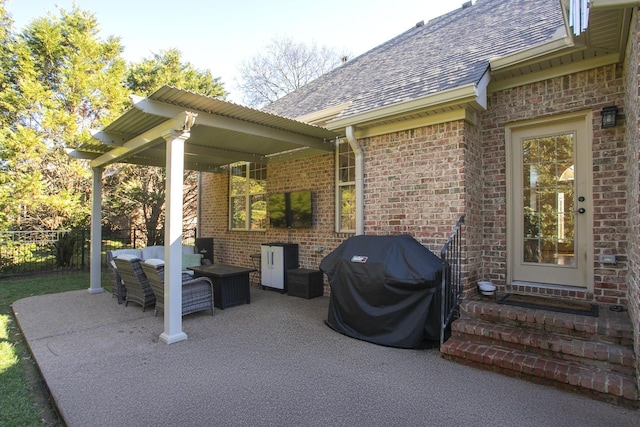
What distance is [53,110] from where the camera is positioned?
10.3 m

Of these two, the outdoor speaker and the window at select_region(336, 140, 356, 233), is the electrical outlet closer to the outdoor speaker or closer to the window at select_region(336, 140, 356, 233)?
the window at select_region(336, 140, 356, 233)

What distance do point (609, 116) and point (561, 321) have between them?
214 centimetres

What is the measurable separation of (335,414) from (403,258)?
5.92 feet

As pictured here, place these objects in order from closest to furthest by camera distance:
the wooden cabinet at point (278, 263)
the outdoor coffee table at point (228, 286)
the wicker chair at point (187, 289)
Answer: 1. the wicker chair at point (187, 289)
2. the outdoor coffee table at point (228, 286)
3. the wooden cabinet at point (278, 263)

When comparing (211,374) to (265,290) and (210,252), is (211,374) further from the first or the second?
(210,252)

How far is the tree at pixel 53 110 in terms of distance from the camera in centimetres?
950

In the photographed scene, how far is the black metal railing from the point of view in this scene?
356cm

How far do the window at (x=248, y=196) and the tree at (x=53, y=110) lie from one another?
4.30 metres

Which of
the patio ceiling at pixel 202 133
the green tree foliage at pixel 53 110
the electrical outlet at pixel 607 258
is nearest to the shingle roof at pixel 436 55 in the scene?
the patio ceiling at pixel 202 133

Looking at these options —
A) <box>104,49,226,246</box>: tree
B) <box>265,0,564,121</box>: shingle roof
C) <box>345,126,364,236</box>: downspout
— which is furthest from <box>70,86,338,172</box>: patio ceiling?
<box>104,49,226,246</box>: tree

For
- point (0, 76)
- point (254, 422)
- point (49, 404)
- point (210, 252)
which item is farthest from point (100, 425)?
point (0, 76)

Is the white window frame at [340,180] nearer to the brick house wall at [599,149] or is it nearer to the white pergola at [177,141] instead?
the white pergola at [177,141]

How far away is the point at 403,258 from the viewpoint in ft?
12.5

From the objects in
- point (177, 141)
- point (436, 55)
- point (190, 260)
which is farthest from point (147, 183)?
point (436, 55)
